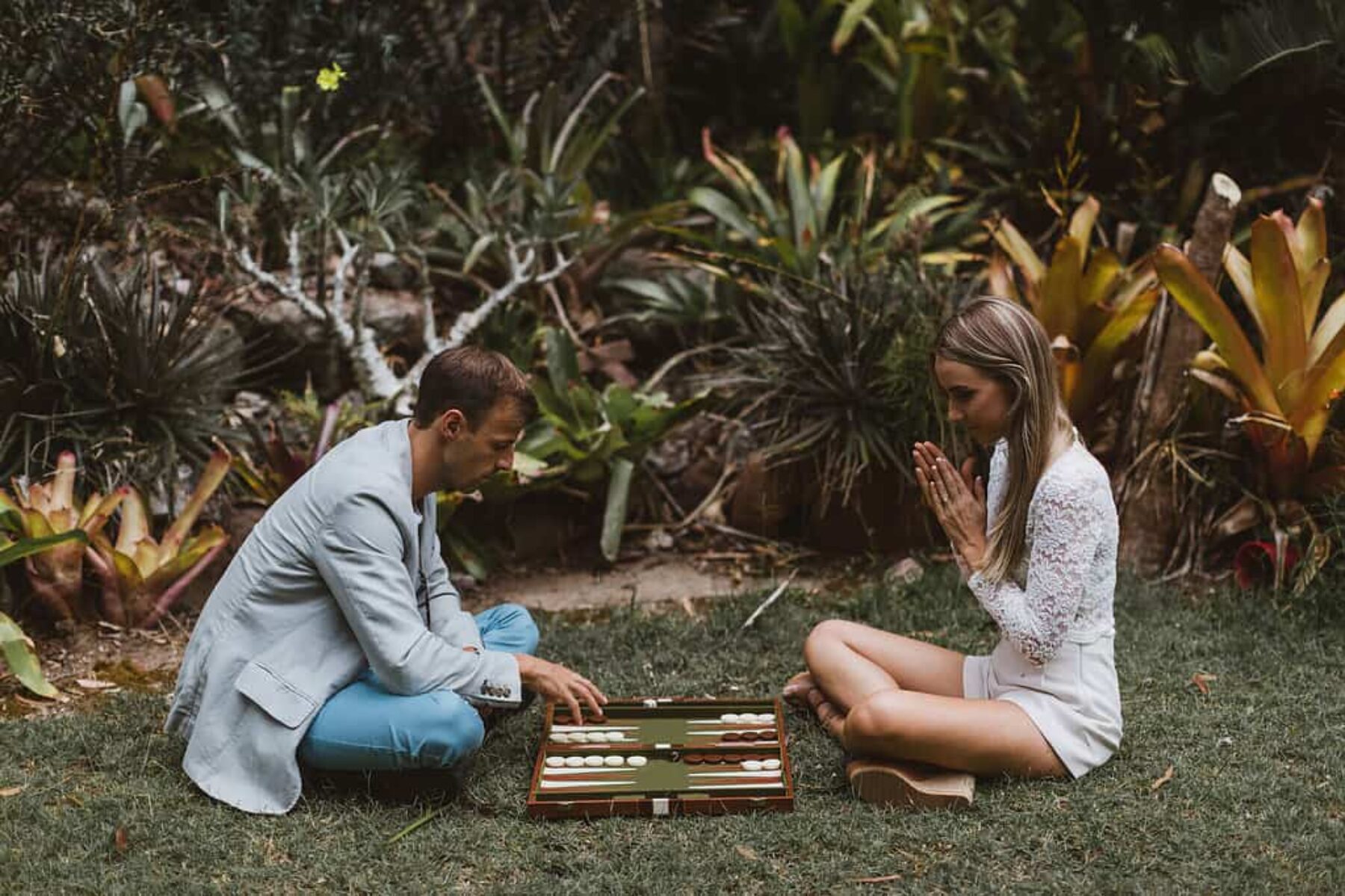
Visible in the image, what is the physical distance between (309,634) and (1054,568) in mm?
1822

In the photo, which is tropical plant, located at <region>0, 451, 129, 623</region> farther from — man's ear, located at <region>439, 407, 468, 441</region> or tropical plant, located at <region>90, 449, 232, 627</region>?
man's ear, located at <region>439, 407, 468, 441</region>

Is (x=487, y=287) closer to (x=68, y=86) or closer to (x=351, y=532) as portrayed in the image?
(x=68, y=86)

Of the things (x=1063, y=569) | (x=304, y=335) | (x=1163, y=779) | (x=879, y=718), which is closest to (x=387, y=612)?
(x=879, y=718)

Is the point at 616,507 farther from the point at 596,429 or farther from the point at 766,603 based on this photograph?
the point at 766,603

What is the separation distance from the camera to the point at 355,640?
10.7 ft

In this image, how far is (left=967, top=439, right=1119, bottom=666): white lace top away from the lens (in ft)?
9.99

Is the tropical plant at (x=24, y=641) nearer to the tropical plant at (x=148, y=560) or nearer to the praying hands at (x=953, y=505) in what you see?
the tropical plant at (x=148, y=560)

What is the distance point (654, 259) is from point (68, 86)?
2759 mm

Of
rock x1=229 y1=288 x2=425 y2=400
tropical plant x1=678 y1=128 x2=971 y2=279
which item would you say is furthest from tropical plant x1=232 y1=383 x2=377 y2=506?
tropical plant x1=678 y1=128 x2=971 y2=279

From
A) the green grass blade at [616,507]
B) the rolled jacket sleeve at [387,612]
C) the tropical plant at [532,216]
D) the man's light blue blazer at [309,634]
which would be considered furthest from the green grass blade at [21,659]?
the tropical plant at [532,216]

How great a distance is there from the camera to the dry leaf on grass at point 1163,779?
10.5ft

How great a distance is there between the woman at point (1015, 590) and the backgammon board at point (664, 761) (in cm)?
26

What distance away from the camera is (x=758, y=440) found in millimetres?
5480

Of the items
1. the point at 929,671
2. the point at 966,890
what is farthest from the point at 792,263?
the point at 966,890
